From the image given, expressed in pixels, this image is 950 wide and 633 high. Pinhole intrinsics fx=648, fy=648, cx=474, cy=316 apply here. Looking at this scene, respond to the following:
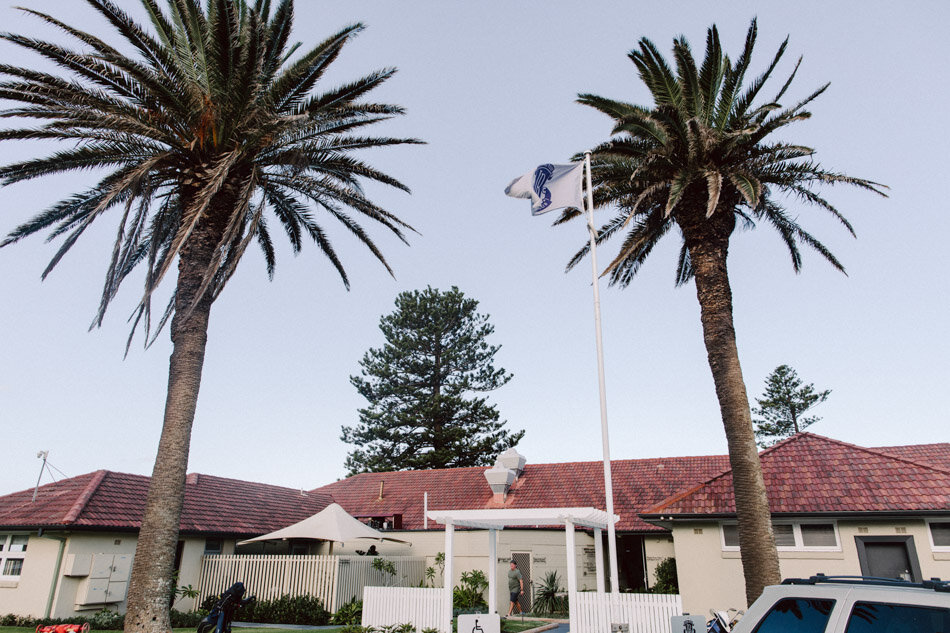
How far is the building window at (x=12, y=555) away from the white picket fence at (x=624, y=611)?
1605cm

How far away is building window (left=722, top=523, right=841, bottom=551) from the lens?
16453 mm

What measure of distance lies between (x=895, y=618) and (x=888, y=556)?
14.5 meters

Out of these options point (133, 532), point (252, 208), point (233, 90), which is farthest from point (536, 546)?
point (233, 90)

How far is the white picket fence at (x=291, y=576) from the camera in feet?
65.7

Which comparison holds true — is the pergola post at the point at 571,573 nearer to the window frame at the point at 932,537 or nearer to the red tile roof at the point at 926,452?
the window frame at the point at 932,537

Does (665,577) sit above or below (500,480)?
below

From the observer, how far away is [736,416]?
41.5ft

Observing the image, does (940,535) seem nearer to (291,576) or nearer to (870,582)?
(870,582)

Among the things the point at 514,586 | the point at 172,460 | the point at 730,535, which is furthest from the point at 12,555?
the point at 730,535

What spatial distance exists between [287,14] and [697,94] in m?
8.80

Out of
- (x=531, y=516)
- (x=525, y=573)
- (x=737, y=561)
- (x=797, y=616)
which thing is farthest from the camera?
(x=525, y=573)

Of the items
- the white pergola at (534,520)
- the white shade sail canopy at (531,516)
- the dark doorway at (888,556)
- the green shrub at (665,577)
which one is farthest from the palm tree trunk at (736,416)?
the green shrub at (665,577)

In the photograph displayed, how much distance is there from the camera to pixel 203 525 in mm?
21781

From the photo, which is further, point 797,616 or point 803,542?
point 803,542
